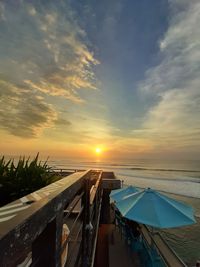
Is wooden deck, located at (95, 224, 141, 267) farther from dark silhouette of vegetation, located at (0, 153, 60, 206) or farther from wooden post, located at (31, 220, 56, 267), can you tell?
wooden post, located at (31, 220, 56, 267)

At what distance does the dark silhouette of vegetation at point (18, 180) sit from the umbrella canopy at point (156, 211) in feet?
12.0

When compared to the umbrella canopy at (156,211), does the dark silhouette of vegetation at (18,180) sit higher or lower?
higher

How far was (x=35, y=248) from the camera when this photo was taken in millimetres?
914

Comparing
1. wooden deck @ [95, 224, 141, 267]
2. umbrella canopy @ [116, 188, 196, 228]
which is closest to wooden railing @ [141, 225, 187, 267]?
umbrella canopy @ [116, 188, 196, 228]

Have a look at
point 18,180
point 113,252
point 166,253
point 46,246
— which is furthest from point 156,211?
point 46,246

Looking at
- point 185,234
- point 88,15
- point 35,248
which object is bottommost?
point 185,234

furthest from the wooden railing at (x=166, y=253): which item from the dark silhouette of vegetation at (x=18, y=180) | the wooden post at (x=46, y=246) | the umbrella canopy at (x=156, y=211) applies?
the wooden post at (x=46, y=246)

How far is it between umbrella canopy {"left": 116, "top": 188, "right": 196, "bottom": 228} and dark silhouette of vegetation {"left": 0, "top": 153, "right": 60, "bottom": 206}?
3.65 metres

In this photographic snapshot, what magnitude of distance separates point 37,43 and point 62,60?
4.96 ft

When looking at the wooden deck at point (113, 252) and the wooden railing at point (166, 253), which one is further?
the wooden deck at point (113, 252)

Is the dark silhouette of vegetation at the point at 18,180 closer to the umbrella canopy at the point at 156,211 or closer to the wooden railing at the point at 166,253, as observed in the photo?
the umbrella canopy at the point at 156,211

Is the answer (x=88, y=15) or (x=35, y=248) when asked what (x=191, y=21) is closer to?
(x=88, y=15)

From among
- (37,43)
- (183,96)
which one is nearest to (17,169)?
(37,43)

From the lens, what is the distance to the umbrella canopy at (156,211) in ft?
18.7
